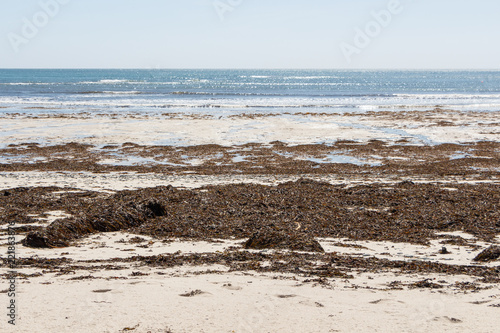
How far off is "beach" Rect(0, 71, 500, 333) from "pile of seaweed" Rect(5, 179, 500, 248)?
0.15 ft

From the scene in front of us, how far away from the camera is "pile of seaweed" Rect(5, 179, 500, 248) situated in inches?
364

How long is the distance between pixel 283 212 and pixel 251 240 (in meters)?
2.57

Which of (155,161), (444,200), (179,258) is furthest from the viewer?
(155,161)

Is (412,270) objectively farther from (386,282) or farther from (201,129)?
(201,129)

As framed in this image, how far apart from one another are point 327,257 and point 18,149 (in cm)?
1945

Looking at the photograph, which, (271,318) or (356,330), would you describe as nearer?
(356,330)

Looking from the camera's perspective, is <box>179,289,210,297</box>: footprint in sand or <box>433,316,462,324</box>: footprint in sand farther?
<box>179,289,210,297</box>: footprint in sand

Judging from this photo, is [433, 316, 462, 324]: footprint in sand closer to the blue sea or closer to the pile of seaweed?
the pile of seaweed

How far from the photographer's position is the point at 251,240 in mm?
8414

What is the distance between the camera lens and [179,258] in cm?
759

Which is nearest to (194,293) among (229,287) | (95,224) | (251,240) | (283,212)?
(229,287)

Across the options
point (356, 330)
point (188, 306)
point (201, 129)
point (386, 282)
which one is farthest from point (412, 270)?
point (201, 129)

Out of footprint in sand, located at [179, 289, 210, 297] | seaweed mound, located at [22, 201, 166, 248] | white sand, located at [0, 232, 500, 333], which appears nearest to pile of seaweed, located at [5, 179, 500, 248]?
seaweed mound, located at [22, 201, 166, 248]

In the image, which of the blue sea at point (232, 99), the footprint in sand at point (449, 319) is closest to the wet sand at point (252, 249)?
the footprint in sand at point (449, 319)
